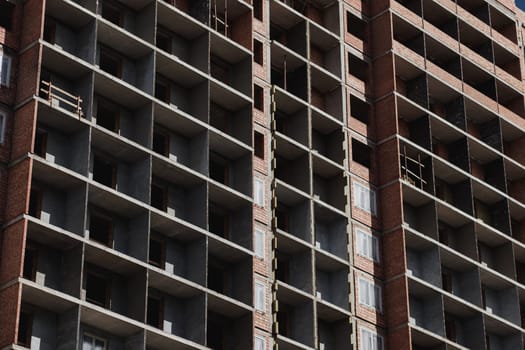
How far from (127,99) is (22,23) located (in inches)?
250

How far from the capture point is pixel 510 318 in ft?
267

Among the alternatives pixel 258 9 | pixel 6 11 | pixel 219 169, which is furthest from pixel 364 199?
pixel 6 11

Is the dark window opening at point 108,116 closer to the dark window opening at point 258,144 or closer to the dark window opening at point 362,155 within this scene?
the dark window opening at point 258,144

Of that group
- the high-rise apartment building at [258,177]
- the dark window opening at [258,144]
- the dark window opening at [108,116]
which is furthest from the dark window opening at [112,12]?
the dark window opening at [258,144]

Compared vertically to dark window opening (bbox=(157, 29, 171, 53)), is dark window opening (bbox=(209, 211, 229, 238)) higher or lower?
lower

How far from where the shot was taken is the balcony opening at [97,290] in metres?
62.1

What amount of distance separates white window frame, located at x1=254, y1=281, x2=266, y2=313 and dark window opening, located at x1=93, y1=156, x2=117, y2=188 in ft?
30.9

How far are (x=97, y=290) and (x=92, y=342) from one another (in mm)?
2759

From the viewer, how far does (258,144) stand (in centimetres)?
7350

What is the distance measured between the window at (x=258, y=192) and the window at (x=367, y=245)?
743 cm

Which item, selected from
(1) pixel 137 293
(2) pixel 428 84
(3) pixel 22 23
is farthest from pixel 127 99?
(2) pixel 428 84

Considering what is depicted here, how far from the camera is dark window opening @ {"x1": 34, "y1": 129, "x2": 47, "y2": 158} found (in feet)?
207

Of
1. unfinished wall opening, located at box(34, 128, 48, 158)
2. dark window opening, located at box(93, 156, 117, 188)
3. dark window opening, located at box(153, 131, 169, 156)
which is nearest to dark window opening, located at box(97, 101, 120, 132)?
dark window opening, located at box(93, 156, 117, 188)

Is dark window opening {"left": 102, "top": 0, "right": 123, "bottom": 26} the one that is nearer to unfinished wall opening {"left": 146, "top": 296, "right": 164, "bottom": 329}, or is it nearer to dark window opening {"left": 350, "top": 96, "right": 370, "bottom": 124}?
unfinished wall opening {"left": 146, "top": 296, "right": 164, "bottom": 329}
